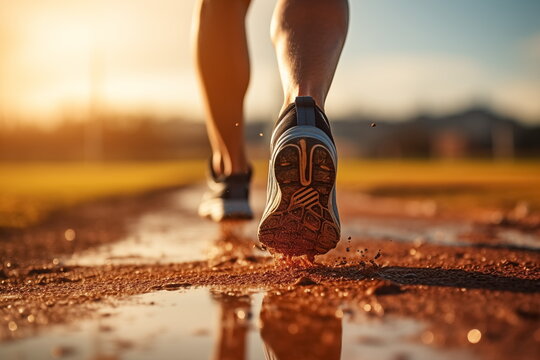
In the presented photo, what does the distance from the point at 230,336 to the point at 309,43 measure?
1.12 metres

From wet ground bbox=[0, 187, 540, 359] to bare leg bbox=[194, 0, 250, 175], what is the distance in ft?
1.72

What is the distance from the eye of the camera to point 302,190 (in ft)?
5.50

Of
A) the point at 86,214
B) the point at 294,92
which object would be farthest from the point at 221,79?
the point at 86,214

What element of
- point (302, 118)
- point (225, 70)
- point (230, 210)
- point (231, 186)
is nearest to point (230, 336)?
point (302, 118)

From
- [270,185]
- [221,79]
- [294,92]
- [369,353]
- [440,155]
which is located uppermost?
[440,155]

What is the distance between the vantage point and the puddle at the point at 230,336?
1.05 m

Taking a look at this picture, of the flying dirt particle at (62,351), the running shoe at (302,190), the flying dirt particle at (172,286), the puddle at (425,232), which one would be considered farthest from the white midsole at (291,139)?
the puddle at (425,232)

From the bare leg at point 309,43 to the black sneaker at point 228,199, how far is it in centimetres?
70

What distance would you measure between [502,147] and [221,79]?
4913 centimetres

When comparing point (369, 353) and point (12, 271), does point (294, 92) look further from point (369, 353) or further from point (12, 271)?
point (12, 271)

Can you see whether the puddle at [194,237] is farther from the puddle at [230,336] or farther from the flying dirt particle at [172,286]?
the puddle at [230,336]

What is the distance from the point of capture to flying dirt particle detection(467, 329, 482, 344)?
106 centimetres

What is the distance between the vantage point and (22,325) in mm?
1271

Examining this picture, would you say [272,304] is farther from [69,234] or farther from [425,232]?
[69,234]
